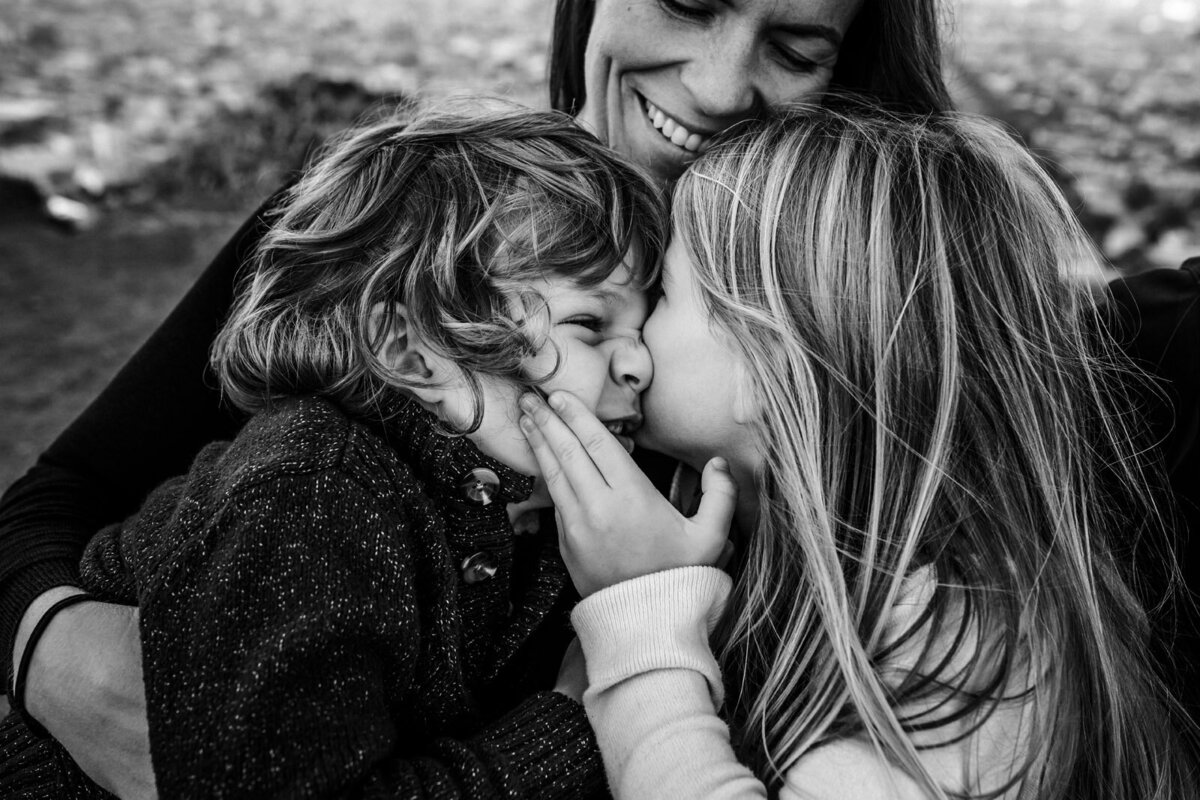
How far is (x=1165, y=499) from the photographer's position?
1366 mm

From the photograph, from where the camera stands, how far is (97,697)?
3.70 feet

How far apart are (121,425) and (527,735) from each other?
2.97 feet

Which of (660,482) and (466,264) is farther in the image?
(660,482)

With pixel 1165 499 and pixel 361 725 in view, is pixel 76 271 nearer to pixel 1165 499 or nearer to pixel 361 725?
pixel 361 725

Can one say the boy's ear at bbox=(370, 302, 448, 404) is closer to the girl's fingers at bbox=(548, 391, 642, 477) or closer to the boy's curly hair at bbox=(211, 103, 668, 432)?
the boy's curly hair at bbox=(211, 103, 668, 432)

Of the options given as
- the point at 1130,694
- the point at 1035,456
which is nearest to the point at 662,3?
the point at 1035,456

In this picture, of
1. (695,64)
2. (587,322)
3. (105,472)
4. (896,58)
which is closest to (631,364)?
(587,322)

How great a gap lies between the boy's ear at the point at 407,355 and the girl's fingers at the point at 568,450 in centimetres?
13

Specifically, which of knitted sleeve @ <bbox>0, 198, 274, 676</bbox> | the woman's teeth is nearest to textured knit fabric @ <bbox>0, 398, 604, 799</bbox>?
knitted sleeve @ <bbox>0, 198, 274, 676</bbox>

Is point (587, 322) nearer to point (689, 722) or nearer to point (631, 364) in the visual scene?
point (631, 364)

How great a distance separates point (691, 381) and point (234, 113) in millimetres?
2494

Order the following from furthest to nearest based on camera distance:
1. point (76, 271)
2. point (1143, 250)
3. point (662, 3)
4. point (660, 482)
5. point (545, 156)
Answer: point (1143, 250) < point (76, 271) < point (660, 482) < point (662, 3) < point (545, 156)

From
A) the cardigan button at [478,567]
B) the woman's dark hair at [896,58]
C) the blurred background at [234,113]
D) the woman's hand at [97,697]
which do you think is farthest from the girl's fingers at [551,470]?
the blurred background at [234,113]

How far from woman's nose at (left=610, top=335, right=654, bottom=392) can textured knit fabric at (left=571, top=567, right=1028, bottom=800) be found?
0.30m
